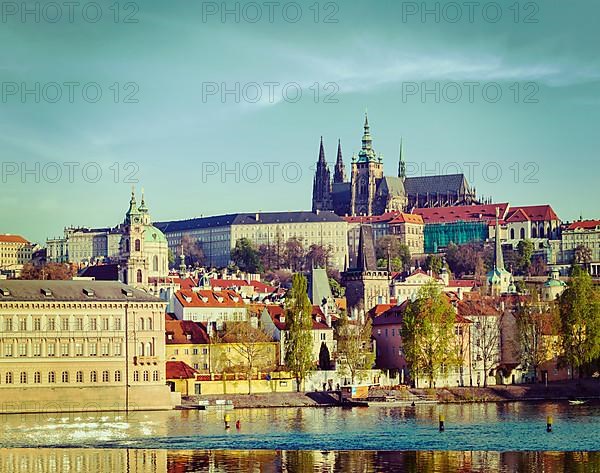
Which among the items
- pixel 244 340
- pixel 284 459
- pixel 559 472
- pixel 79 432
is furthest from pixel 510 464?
pixel 244 340

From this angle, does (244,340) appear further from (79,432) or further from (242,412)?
(79,432)

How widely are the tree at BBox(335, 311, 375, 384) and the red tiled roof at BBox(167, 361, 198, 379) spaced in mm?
10985

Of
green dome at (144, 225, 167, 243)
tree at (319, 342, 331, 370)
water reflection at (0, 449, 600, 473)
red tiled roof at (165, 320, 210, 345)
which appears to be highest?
green dome at (144, 225, 167, 243)

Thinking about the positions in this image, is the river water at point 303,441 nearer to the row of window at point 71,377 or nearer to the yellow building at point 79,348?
the yellow building at point 79,348

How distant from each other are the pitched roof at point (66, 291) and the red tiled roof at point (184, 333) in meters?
11.6

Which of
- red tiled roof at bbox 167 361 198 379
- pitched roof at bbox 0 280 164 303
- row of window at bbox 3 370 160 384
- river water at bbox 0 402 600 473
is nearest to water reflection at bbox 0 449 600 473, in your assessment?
river water at bbox 0 402 600 473

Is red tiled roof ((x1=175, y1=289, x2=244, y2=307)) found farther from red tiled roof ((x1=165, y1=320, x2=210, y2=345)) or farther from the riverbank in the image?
the riverbank

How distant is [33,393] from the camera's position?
84.0 m

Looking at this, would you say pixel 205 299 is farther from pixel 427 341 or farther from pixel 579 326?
pixel 579 326

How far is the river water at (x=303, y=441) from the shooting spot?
57.8 metres

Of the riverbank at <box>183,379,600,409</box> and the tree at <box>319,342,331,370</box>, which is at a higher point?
the tree at <box>319,342,331,370</box>

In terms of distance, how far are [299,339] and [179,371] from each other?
8488 mm

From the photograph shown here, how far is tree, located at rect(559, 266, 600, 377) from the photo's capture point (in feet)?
335

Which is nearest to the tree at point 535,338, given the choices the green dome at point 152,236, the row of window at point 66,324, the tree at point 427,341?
the tree at point 427,341
